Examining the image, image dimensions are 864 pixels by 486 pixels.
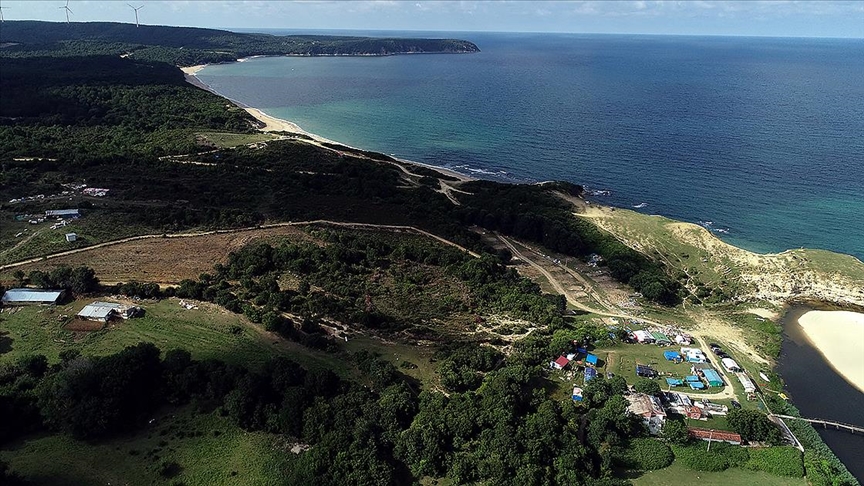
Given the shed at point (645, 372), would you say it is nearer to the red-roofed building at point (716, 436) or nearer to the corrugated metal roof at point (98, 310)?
the red-roofed building at point (716, 436)

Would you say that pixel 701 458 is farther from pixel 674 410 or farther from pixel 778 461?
pixel 778 461

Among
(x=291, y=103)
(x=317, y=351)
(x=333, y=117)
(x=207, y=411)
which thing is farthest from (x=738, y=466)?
(x=291, y=103)

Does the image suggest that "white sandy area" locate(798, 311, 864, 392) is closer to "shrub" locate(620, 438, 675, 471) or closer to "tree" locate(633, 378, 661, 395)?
"tree" locate(633, 378, 661, 395)

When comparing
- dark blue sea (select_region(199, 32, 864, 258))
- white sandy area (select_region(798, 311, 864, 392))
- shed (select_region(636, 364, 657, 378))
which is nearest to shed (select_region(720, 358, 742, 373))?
shed (select_region(636, 364, 657, 378))

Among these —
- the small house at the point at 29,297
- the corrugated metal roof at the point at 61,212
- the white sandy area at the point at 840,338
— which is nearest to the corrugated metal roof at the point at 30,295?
the small house at the point at 29,297

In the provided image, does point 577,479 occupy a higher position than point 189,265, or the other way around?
point 189,265

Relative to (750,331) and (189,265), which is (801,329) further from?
(189,265)
